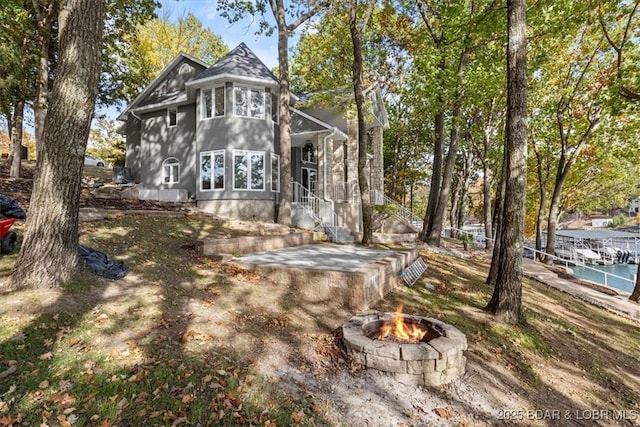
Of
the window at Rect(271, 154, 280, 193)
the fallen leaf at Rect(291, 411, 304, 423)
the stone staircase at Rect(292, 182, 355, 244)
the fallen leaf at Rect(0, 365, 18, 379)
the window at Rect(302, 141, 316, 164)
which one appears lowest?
the fallen leaf at Rect(291, 411, 304, 423)

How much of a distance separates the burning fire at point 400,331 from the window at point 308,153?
15.3m

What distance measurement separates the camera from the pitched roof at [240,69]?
47.7 feet

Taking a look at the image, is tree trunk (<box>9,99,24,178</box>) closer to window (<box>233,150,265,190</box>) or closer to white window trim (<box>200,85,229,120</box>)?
white window trim (<box>200,85,229,120</box>)

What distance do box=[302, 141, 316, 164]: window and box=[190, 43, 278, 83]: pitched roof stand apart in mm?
4800

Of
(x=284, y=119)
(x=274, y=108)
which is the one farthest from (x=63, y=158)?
(x=274, y=108)

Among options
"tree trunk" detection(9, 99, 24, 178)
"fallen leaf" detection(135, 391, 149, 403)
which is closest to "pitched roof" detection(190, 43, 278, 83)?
"tree trunk" detection(9, 99, 24, 178)

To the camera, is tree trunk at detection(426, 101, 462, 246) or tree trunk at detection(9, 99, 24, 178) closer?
tree trunk at detection(9, 99, 24, 178)

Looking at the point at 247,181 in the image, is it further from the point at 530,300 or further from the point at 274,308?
the point at 530,300

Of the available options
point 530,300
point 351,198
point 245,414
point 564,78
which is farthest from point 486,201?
point 245,414

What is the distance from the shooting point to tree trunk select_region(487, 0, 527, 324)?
580cm

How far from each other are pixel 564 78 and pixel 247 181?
51.9 ft

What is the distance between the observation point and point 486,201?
20656 mm

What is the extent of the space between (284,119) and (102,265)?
965 centimetres

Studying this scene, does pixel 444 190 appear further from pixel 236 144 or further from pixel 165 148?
pixel 165 148
